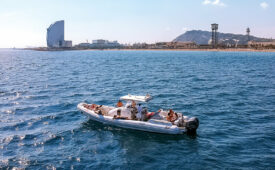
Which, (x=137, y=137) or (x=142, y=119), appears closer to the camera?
(x=137, y=137)

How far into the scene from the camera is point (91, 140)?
62.2 ft

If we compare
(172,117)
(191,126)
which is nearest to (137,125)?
(172,117)

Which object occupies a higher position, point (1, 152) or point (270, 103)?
point (270, 103)

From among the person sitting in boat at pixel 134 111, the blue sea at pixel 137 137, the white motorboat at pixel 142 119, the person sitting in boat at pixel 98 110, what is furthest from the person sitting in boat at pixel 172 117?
the person sitting in boat at pixel 98 110

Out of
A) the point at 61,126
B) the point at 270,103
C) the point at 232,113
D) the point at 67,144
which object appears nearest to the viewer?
the point at 67,144

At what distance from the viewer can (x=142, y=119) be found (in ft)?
68.1

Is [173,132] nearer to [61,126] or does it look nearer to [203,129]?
[203,129]

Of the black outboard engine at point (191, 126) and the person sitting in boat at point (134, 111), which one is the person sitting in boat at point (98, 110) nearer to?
the person sitting in boat at point (134, 111)

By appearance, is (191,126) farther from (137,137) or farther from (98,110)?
(98,110)

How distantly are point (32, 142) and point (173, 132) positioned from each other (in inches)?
412

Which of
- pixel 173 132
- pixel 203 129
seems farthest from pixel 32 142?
pixel 203 129

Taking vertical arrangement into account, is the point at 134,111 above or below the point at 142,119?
above

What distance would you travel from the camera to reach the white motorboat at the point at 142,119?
62.9 ft

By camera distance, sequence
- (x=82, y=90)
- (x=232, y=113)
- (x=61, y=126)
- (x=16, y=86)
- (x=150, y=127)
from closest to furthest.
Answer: (x=150, y=127) → (x=61, y=126) → (x=232, y=113) → (x=82, y=90) → (x=16, y=86)
